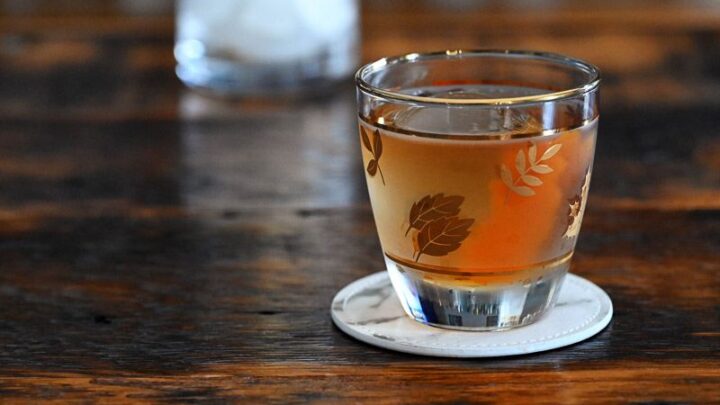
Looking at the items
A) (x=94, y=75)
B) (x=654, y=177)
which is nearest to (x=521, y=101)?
(x=654, y=177)

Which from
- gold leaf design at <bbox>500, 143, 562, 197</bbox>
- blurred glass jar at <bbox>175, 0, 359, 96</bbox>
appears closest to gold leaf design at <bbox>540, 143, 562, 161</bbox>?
gold leaf design at <bbox>500, 143, 562, 197</bbox>

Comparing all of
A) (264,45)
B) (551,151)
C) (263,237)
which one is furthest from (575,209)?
(264,45)

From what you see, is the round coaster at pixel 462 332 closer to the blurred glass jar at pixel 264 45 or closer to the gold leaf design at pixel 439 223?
the gold leaf design at pixel 439 223

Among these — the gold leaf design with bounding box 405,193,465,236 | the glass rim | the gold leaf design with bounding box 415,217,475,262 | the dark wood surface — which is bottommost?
the dark wood surface

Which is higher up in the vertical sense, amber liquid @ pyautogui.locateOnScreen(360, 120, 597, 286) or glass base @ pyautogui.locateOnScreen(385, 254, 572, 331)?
amber liquid @ pyautogui.locateOnScreen(360, 120, 597, 286)

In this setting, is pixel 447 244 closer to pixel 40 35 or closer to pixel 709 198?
pixel 709 198

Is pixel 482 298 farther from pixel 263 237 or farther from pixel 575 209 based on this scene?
pixel 263 237

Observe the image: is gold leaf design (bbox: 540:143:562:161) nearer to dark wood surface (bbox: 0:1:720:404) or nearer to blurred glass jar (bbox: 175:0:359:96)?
dark wood surface (bbox: 0:1:720:404)
